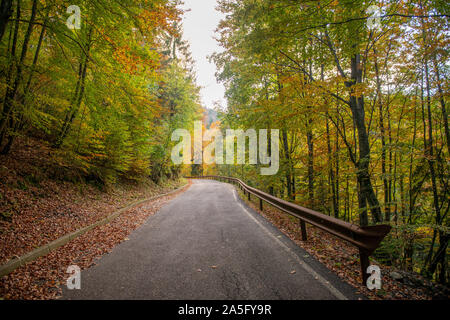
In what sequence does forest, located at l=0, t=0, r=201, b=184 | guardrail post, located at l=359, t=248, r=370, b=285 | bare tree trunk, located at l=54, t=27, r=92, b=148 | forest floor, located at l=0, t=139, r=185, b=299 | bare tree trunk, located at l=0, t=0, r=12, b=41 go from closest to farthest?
guardrail post, located at l=359, t=248, r=370, b=285 → forest floor, located at l=0, t=139, r=185, b=299 → bare tree trunk, located at l=0, t=0, r=12, b=41 → forest, located at l=0, t=0, r=201, b=184 → bare tree trunk, located at l=54, t=27, r=92, b=148

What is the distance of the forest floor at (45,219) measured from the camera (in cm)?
305

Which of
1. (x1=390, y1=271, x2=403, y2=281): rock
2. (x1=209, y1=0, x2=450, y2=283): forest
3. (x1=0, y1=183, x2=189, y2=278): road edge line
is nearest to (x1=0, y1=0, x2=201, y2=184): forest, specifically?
(x1=0, y1=183, x2=189, y2=278): road edge line

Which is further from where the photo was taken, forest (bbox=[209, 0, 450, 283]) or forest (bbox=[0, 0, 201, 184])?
forest (bbox=[0, 0, 201, 184])

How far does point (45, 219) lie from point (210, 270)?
506cm

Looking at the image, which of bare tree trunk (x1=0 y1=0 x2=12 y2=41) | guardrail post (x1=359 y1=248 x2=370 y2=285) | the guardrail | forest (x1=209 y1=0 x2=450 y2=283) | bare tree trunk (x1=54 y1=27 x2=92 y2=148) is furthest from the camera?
bare tree trunk (x1=54 y1=27 x2=92 y2=148)

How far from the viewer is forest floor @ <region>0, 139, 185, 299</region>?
3.05 metres

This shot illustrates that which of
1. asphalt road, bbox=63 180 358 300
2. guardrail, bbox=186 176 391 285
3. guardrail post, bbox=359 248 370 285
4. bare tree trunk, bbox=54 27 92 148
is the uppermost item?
bare tree trunk, bbox=54 27 92 148

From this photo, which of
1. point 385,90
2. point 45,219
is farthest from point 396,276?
point 45,219

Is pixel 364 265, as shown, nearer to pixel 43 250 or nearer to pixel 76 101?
pixel 43 250

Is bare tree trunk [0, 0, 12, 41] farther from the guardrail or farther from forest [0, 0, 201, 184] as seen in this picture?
the guardrail

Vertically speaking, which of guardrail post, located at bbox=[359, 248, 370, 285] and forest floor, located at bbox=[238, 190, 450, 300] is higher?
guardrail post, located at bbox=[359, 248, 370, 285]

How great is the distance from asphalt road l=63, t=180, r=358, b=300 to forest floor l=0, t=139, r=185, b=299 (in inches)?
19.3

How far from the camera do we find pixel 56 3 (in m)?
5.09

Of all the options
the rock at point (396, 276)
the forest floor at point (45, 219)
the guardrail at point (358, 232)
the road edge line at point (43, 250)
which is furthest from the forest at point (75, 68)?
the rock at point (396, 276)
